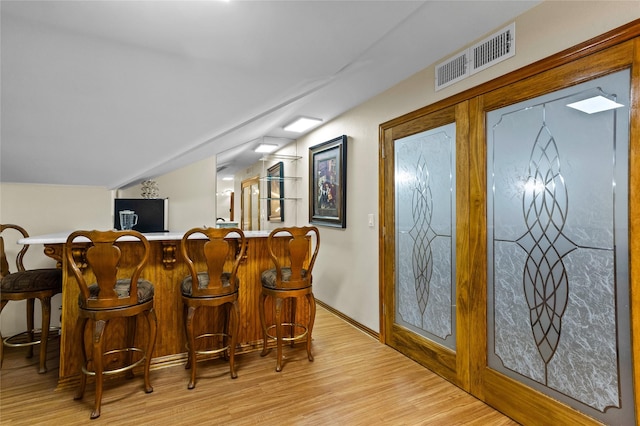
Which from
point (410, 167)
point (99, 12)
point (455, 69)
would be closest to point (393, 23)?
point (455, 69)

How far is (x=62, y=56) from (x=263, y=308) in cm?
→ 213

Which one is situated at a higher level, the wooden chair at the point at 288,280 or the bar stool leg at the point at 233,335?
the wooden chair at the point at 288,280

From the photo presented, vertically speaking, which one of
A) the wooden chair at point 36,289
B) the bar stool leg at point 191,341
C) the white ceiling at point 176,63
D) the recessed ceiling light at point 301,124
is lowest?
the bar stool leg at point 191,341

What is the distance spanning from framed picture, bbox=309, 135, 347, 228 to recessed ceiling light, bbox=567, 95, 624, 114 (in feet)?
7.54

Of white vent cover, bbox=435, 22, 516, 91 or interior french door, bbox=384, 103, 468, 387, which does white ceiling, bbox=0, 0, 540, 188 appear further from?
interior french door, bbox=384, 103, 468, 387

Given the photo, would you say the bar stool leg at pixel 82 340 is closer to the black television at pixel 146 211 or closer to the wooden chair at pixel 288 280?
the wooden chair at pixel 288 280

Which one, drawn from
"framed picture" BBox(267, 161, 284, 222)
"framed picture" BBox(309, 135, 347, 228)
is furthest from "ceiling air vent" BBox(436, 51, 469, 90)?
"framed picture" BBox(267, 161, 284, 222)

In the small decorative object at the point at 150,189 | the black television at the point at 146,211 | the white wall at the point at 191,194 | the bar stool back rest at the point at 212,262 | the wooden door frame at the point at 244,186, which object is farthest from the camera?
the wooden door frame at the point at 244,186

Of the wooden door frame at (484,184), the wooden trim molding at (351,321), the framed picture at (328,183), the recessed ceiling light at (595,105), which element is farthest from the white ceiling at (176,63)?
the wooden trim molding at (351,321)

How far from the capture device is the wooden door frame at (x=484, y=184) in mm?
1430

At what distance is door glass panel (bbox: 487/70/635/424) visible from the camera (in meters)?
1.50

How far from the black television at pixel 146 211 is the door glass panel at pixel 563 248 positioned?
3371 mm

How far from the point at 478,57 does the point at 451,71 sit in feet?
0.71

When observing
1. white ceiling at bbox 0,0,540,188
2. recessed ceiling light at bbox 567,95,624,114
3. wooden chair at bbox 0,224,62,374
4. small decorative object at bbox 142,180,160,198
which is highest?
white ceiling at bbox 0,0,540,188
